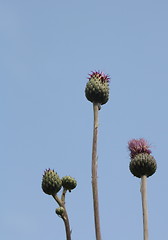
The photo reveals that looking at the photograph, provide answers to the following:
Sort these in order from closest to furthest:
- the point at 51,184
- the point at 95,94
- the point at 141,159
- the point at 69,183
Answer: the point at 141,159
the point at 51,184
the point at 95,94
the point at 69,183

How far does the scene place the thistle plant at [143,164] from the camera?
207 inches

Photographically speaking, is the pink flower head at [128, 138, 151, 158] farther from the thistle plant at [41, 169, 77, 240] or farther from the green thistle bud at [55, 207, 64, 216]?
the green thistle bud at [55, 207, 64, 216]

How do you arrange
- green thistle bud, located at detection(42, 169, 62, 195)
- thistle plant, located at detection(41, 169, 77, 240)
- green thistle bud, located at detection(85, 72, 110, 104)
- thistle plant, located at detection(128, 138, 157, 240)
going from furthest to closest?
green thistle bud, located at detection(85, 72, 110, 104) → green thistle bud, located at detection(42, 169, 62, 195) → thistle plant, located at detection(41, 169, 77, 240) → thistle plant, located at detection(128, 138, 157, 240)

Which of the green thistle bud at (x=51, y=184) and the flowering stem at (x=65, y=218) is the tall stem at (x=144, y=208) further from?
the green thistle bud at (x=51, y=184)

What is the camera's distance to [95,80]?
7676mm

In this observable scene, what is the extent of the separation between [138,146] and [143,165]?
123cm

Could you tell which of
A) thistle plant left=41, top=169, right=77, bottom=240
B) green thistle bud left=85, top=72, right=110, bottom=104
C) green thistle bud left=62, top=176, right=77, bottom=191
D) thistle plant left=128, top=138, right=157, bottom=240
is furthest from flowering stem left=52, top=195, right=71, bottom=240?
green thistle bud left=85, top=72, right=110, bottom=104

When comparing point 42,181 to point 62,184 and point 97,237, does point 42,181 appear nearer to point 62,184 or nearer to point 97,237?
point 62,184

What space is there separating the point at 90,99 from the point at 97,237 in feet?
9.56

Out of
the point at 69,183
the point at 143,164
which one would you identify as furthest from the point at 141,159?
the point at 69,183

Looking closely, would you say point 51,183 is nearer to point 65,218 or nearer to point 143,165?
point 65,218

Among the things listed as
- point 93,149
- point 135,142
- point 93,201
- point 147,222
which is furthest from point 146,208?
point 135,142

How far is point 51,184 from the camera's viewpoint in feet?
22.9

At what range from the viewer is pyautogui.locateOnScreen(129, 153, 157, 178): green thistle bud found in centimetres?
621
